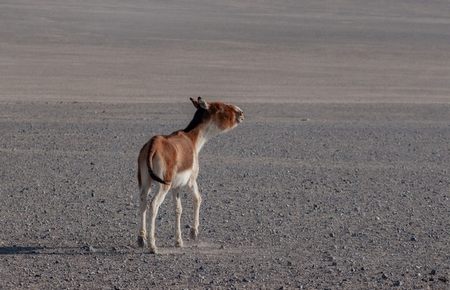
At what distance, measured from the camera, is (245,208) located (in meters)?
13.2

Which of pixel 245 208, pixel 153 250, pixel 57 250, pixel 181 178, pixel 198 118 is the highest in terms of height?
pixel 198 118

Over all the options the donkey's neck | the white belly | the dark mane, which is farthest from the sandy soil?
the dark mane

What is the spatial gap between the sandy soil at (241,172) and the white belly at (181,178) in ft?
1.94

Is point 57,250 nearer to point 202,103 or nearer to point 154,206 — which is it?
point 154,206

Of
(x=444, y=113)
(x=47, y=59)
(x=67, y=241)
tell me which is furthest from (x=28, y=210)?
(x=47, y=59)

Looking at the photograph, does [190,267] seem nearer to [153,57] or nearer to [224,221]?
[224,221]

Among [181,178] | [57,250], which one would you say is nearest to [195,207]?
[181,178]

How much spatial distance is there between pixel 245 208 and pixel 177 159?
2.84 metres

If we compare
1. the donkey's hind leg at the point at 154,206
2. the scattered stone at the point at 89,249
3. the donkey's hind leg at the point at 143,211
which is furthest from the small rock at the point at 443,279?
the scattered stone at the point at 89,249

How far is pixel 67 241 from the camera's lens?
11258 millimetres

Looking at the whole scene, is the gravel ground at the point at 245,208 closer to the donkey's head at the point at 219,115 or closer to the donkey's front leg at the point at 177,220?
the donkey's front leg at the point at 177,220

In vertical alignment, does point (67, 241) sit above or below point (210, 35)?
above

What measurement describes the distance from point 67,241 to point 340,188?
4601mm

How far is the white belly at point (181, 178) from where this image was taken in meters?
10.6
